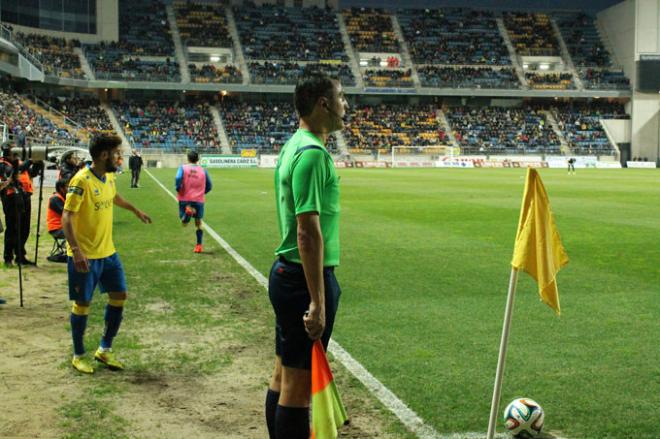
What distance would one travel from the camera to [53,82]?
66562 millimetres

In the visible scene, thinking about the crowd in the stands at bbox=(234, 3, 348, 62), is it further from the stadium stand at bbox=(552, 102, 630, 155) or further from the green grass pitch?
the green grass pitch

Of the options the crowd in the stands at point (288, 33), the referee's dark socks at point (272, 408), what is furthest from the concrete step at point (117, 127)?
the referee's dark socks at point (272, 408)

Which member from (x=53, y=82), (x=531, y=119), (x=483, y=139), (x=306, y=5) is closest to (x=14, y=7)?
(x=53, y=82)

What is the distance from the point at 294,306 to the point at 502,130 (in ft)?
246

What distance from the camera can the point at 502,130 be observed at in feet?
249

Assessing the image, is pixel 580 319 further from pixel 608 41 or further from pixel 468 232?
pixel 608 41

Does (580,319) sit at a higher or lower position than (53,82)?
lower

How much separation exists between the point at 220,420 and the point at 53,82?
6763cm

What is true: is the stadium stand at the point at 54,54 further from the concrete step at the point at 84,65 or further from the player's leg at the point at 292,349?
the player's leg at the point at 292,349

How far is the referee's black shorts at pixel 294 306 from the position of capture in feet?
12.5

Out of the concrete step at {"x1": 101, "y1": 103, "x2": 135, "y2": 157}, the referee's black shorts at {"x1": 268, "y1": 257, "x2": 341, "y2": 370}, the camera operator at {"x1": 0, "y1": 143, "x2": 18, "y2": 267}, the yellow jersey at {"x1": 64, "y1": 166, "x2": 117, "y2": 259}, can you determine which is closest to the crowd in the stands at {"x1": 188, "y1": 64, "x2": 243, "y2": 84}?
the concrete step at {"x1": 101, "y1": 103, "x2": 135, "y2": 157}

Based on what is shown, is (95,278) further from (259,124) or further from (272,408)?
(259,124)

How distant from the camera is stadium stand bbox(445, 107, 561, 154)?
7031cm

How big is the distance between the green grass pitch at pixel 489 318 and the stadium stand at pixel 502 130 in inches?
2077
